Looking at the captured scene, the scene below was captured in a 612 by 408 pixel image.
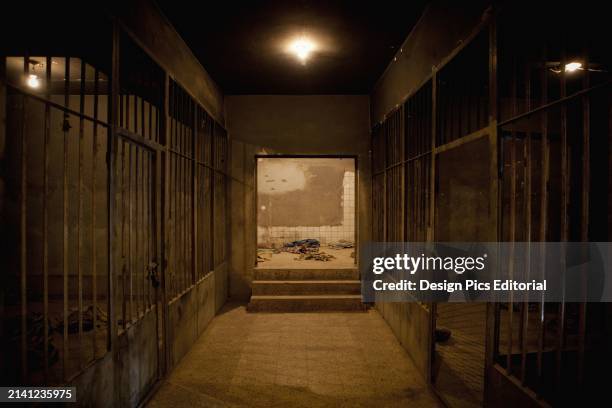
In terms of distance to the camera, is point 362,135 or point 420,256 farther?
point 362,135

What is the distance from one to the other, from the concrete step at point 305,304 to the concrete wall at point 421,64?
0.69 meters

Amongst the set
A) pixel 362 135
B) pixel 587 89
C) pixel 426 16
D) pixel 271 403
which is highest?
pixel 426 16

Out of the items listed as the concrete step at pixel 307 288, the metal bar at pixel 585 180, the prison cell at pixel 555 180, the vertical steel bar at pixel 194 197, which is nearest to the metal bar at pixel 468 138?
the prison cell at pixel 555 180

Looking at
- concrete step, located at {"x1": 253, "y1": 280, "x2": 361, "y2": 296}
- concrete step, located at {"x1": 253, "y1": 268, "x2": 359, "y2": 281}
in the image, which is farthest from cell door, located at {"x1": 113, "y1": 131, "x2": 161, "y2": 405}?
concrete step, located at {"x1": 253, "y1": 268, "x2": 359, "y2": 281}

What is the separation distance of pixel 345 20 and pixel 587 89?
11.2ft

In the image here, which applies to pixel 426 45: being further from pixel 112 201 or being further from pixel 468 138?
pixel 112 201

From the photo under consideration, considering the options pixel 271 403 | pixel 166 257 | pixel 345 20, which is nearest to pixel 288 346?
pixel 271 403

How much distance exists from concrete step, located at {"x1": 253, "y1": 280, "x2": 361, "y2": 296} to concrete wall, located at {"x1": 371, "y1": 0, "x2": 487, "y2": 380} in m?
0.93

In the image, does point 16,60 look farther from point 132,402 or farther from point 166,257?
point 132,402

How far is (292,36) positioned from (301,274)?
164 inches

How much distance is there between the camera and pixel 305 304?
22.3 feet

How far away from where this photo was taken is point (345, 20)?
4691 mm

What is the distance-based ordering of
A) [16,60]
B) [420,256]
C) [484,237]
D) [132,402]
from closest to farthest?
1. [132,402]
2. [420,256]
3. [16,60]
4. [484,237]

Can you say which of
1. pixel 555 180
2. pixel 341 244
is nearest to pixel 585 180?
pixel 555 180
